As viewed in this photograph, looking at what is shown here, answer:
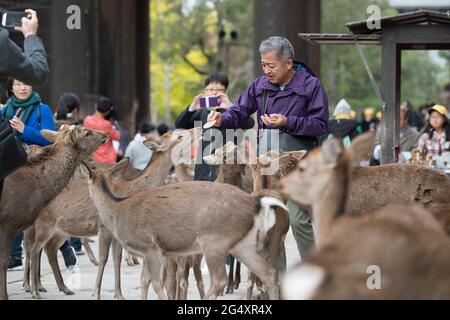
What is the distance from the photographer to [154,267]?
9.27 m

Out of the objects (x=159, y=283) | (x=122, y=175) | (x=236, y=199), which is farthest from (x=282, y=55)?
(x=122, y=175)

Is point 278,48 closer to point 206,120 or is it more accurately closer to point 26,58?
point 206,120

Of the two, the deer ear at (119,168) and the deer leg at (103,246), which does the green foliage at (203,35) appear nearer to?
the deer ear at (119,168)

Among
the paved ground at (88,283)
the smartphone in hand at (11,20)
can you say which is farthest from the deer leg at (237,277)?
the smartphone in hand at (11,20)

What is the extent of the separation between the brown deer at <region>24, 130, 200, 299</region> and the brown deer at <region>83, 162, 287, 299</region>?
2.01m

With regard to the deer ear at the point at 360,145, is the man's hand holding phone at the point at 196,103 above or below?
above

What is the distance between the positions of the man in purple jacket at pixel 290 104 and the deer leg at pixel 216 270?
1071 mm

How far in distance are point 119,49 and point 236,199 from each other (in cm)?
2068

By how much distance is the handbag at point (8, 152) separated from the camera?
8.74m

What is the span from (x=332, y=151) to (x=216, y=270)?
296 cm

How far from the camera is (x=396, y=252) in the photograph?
17.3 ft

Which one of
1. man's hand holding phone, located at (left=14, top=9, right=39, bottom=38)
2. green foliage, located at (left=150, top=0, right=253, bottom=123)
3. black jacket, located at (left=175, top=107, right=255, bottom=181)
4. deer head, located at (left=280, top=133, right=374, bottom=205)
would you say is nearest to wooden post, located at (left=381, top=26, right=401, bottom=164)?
black jacket, located at (left=175, top=107, right=255, bottom=181)

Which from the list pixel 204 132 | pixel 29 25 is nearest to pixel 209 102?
pixel 204 132
